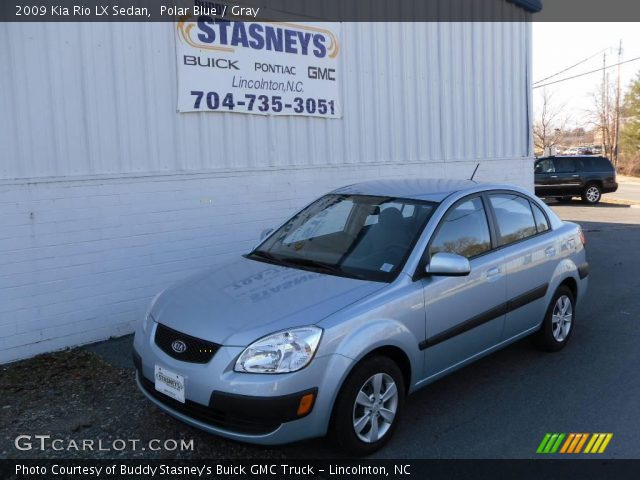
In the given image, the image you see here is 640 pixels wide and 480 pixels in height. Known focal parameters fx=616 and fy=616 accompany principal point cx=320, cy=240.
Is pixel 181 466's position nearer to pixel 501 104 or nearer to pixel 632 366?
pixel 632 366

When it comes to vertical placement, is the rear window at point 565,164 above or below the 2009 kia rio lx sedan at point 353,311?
above

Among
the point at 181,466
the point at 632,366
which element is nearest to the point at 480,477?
the point at 181,466

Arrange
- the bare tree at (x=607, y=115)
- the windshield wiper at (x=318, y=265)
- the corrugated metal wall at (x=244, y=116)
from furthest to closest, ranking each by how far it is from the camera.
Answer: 1. the bare tree at (x=607, y=115)
2. the corrugated metal wall at (x=244, y=116)
3. the windshield wiper at (x=318, y=265)

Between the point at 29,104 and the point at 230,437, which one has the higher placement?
the point at 29,104

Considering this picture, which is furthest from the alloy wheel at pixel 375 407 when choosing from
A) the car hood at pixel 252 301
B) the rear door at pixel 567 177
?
the rear door at pixel 567 177

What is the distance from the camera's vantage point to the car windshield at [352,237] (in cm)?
411

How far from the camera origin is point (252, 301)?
3.71m

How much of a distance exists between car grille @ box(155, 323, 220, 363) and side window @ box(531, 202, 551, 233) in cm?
318

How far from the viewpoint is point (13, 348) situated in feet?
18.0

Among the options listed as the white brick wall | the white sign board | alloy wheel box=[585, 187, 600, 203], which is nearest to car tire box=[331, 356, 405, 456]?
the white brick wall

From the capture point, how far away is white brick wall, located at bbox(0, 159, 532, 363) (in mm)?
5508

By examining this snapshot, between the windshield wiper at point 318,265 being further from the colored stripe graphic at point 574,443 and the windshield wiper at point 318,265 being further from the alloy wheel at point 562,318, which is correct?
the alloy wheel at point 562,318

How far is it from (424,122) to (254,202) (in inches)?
138

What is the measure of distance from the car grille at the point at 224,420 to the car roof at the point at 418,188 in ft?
6.89
